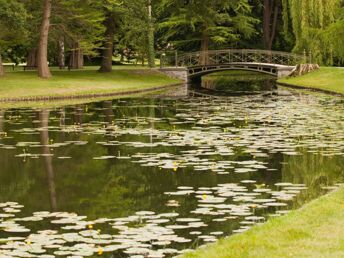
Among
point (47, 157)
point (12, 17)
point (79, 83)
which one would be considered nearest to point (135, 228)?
point (47, 157)

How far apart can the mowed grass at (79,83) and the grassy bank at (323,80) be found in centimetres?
903

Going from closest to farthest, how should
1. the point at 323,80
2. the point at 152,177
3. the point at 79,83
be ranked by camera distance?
1. the point at 152,177
2. the point at 79,83
3. the point at 323,80

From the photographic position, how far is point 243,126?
25.2m

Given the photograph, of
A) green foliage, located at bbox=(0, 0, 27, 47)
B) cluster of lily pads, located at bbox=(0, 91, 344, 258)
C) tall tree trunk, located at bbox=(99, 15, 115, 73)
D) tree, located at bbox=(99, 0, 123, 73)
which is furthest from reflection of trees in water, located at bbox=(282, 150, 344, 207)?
tall tree trunk, located at bbox=(99, 15, 115, 73)

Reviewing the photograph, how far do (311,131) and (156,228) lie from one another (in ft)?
42.8

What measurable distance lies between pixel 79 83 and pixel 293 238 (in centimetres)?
3834

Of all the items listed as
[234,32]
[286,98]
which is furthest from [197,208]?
[234,32]

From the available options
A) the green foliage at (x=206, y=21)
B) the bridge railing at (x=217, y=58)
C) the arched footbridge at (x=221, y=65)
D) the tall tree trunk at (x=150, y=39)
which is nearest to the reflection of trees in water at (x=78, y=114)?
the tall tree trunk at (x=150, y=39)

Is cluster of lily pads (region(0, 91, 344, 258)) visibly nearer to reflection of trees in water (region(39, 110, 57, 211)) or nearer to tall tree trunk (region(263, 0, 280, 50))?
reflection of trees in water (region(39, 110, 57, 211))

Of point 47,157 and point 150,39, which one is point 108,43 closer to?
point 150,39

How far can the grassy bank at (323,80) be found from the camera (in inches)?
1806

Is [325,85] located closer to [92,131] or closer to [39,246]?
[92,131]

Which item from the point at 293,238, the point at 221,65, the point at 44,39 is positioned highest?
the point at 44,39

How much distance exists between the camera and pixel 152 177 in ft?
51.1
